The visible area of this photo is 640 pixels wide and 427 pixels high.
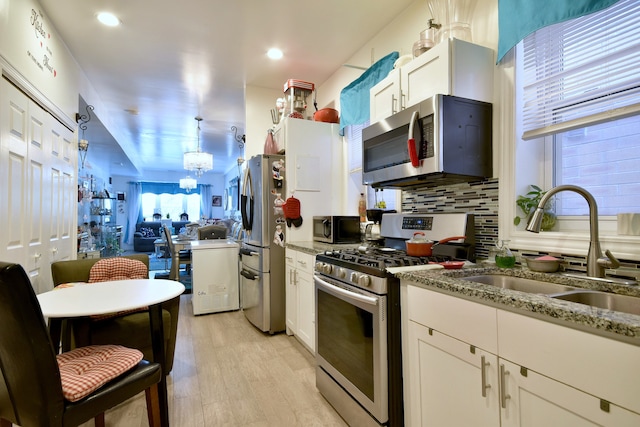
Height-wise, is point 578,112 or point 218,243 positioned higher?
point 578,112

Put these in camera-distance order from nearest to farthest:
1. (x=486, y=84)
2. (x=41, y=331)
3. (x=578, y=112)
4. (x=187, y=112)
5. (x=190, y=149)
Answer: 1. (x=41, y=331)
2. (x=578, y=112)
3. (x=486, y=84)
4. (x=187, y=112)
5. (x=190, y=149)

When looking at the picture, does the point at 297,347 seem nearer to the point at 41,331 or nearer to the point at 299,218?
the point at 299,218

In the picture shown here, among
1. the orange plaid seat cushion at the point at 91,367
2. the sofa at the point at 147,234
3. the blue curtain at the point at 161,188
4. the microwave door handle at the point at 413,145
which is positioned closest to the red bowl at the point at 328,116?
the microwave door handle at the point at 413,145

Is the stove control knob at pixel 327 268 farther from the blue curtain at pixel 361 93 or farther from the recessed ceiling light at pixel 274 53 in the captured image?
the recessed ceiling light at pixel 274 53

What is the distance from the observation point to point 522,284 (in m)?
1.34

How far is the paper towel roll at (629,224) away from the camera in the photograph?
1.19m

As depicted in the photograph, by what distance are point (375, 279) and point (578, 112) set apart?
116cm

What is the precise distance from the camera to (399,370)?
1.40 meters

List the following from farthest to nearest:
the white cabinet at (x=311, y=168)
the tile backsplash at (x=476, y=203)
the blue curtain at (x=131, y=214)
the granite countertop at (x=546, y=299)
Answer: the blue curtain at (x=131, y=214), the white cabinet at (x=311, y=168), the tile backsplash at (x=476, y=203), the granite countertop at (x=546, y=299)

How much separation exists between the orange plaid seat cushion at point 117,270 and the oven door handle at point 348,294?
1.30m

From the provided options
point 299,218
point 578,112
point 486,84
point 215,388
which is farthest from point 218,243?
point 578,112

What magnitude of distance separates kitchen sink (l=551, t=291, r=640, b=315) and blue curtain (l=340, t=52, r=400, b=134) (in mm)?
1903

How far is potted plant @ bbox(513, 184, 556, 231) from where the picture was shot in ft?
5.01

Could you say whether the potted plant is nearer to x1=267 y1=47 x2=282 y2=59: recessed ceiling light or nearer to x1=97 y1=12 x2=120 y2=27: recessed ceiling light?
x1=267 y1=47 x2=282 y2=59: recessed ceiling light
